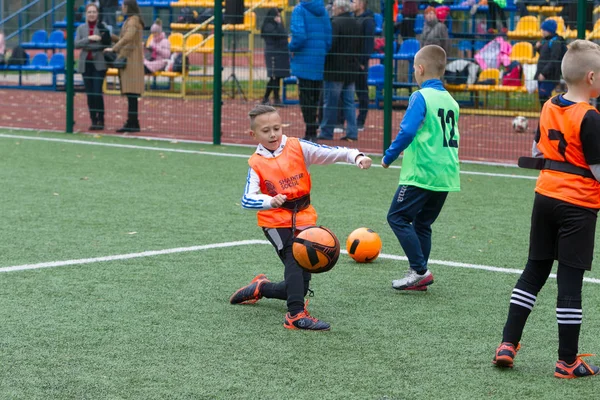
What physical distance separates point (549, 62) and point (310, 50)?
3280 mm

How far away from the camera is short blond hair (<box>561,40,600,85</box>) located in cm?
490

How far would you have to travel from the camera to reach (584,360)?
5254 millimetres

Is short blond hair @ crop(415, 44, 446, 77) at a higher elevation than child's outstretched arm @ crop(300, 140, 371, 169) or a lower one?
higher

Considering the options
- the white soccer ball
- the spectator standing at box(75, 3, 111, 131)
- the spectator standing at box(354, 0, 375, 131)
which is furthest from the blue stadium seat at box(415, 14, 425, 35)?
the spectator standing at box(75, 3, 111, 131)

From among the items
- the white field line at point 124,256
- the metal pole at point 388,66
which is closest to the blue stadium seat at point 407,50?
the metal pole at point 388,66

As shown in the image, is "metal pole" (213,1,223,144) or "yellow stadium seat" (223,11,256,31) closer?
"metal pole" (213,1,223,144)


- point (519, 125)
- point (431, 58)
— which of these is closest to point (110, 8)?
point (519, 125)

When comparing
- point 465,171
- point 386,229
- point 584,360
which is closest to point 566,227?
point 584,360

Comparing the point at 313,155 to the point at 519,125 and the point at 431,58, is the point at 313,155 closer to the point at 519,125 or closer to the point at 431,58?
the point at 431,58

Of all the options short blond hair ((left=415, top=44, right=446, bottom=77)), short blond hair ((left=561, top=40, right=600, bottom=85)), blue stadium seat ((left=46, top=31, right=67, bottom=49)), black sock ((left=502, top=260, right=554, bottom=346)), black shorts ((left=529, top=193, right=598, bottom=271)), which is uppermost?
blue stadium seat ((left=46, top=31, right=67, bottom=49))

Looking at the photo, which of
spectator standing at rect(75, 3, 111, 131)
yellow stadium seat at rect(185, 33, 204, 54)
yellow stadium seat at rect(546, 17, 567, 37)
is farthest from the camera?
yellow stadium seat at rect(185, 33, 204, 54)

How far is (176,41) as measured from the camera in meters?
22.7

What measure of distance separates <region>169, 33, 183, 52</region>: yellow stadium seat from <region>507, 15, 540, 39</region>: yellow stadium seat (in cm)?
717

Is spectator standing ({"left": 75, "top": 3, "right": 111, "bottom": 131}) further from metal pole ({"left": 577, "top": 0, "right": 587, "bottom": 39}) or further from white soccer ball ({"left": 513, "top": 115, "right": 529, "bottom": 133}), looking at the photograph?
metal pole ({"left": 577, "top": 0, "right": 587, "bottom": 39})
